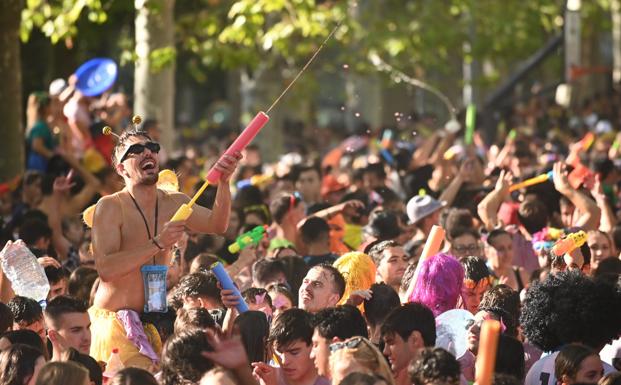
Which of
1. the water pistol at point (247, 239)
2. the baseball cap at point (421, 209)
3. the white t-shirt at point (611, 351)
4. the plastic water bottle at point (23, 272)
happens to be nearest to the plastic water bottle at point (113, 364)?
the plastic water bottle at point (23, 272)

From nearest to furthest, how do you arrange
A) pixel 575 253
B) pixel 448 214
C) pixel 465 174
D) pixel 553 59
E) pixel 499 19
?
pixel 575 253
pixel 448 214
pixel 465 174
pixel 499 19
pixel 553 59

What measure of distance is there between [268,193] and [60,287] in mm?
6984

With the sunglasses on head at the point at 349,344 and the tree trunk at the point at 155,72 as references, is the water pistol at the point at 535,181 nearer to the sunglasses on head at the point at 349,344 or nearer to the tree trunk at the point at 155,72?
the tree trunk at the point at 155,72

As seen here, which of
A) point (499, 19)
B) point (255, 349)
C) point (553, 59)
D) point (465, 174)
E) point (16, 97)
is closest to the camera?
point (255, 349)

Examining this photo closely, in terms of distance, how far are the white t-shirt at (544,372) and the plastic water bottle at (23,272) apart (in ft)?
10.3

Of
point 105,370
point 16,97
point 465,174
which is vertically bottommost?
point 105,370

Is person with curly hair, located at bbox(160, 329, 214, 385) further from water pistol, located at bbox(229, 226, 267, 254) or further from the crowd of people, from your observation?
water pistol, located at bbox(229, 226, 267, 254)

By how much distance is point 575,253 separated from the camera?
990cm

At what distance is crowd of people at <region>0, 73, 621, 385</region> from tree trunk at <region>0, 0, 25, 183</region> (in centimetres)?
185

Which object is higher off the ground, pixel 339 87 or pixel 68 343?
pixel 339 87

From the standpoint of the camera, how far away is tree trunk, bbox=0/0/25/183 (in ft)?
52.8

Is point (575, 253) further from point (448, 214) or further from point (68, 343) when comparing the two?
Answer: point (68, 343)

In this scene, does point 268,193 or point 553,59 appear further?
point 553,59

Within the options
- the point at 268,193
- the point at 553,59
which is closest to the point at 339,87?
the point at 553,59
